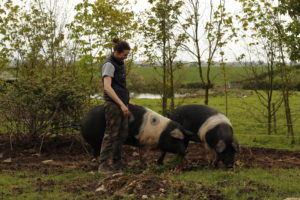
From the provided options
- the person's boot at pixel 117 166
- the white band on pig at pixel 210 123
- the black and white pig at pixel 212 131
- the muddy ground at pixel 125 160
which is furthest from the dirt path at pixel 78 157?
the white band on pig at pixel 210 123

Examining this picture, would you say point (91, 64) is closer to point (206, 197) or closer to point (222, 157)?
point (222, 157)

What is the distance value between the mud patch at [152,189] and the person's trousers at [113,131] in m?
1.35

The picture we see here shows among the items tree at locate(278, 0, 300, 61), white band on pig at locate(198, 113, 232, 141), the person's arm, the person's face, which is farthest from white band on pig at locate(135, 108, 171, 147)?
tree at locate(278, 0, 300, 61)

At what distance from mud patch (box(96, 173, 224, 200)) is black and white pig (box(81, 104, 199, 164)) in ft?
6.01

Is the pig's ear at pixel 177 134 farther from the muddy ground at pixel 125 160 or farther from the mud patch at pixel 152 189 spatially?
the mud patch at pixel 152 189

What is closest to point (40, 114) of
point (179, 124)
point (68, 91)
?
point (68, 91)

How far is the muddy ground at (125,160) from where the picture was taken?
18.4ft

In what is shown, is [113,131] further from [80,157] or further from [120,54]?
[80,157]

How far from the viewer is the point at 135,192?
550cm

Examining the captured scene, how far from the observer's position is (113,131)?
7391 millimetres

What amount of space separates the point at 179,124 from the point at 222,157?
1101 millimetres

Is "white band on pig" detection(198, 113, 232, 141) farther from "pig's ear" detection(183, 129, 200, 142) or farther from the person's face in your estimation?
the person's face

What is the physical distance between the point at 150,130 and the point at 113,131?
83cm

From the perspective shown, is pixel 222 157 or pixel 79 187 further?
pixel 222 157
